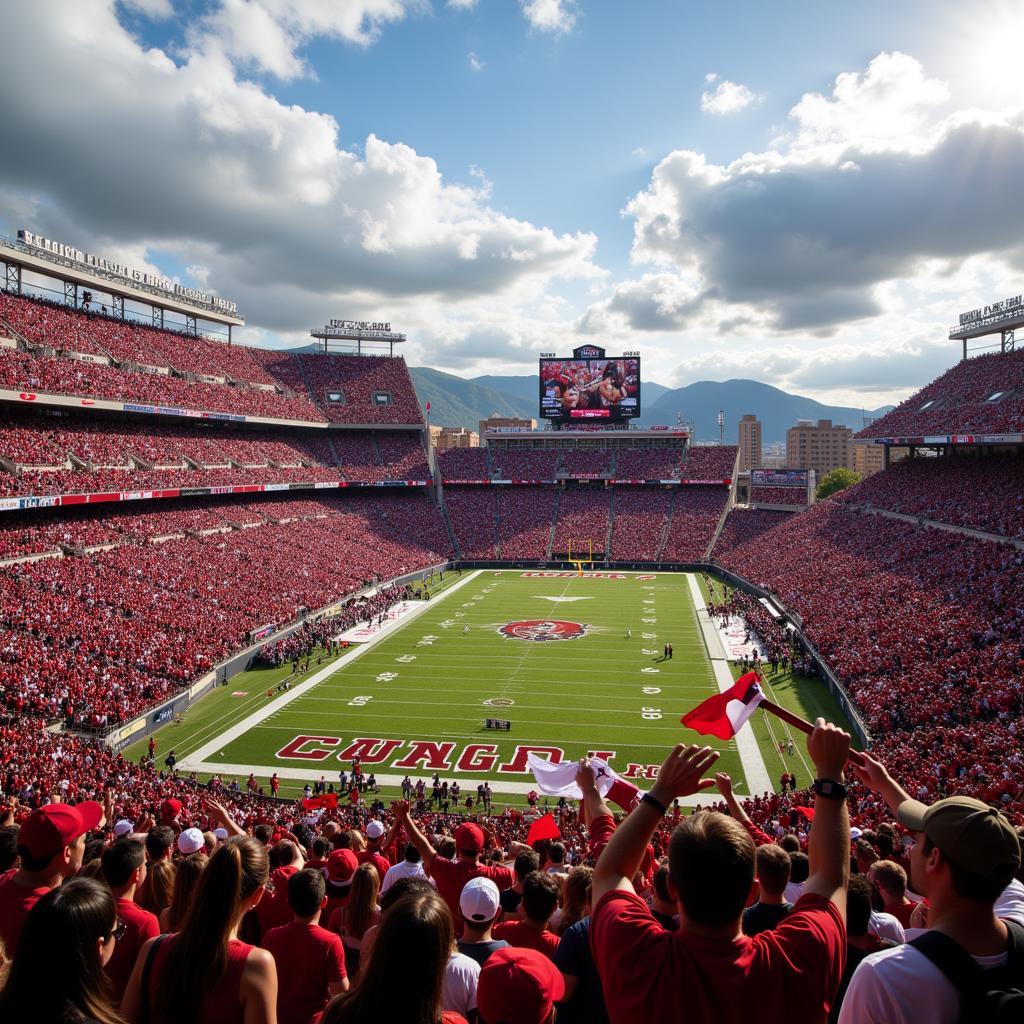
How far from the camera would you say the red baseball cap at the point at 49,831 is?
388 centimetres

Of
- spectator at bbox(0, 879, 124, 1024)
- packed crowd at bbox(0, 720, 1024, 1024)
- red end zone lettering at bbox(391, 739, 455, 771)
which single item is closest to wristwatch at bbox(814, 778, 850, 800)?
packed crowd at bbox(0, 720, 1024, 1024)

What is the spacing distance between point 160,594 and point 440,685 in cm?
1273

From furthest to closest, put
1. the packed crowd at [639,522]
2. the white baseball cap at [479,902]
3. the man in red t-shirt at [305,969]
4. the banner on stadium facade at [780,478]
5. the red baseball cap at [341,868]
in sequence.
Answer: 1. the banner on stadium facade at [780,478]
2. the packed crowd at [639,522]
3. the red baseball cap at [341,868]
4. the white baseball cap at [479,902]
5. the man in red t-shirt at [305,969]

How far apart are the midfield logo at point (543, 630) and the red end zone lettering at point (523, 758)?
43.2 feet

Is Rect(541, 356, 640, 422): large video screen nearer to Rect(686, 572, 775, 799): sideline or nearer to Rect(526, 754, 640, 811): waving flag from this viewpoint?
Rect(686, 572, 775, 799): sideline

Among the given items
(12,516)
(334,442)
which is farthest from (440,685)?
(334,442)

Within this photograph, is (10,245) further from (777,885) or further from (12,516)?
(777,885)

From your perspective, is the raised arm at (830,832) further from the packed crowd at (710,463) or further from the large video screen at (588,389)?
the packed crowd at (710,463)

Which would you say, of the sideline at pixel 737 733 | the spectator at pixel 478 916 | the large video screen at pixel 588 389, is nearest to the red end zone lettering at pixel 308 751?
the sideline at pixel 737 733

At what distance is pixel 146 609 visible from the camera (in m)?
28.6

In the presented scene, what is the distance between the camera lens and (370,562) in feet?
154

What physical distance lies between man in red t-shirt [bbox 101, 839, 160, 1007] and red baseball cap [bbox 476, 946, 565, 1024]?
75.7 inches

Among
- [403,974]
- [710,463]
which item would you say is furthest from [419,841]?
[710,463]

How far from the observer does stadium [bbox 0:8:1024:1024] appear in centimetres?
231
